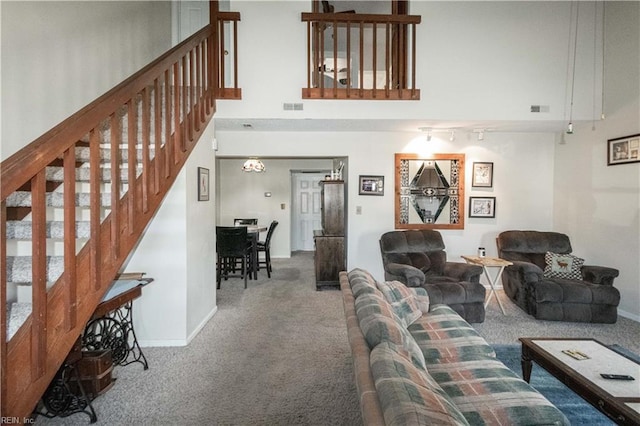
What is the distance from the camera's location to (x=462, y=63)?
414 centimetres

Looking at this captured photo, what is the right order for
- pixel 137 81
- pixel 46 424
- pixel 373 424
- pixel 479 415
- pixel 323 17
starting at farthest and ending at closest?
pixel 323 17
pixel 137 81
pixel 46 424
pixel 479 415
pixel 373 424

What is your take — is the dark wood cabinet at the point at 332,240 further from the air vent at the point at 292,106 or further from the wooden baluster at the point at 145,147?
the wooden baluster at the point at 145,147

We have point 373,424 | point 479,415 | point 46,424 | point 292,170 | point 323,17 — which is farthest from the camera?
point 292,170

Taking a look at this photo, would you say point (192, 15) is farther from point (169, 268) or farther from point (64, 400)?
point (64, 400)

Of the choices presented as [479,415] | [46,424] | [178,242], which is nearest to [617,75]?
[479,415]

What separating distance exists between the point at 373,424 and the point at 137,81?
245 centimetres

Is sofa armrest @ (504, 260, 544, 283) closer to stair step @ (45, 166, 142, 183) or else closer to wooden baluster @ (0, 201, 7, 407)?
stair step @ (45, 166, 142, 183)

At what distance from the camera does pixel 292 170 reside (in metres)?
7.95

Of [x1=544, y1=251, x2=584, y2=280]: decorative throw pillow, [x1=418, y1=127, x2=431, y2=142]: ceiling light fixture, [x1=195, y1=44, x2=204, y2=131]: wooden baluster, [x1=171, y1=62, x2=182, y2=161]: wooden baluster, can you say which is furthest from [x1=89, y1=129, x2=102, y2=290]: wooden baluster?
[x1=544, y1=251, x2=584, y2=280]: decorative throw pillow

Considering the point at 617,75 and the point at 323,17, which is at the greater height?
the point at 323,17

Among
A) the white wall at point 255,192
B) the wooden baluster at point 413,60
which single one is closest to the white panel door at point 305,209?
the white wall at point 255,192

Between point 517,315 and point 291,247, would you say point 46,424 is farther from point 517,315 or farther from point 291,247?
point 291,247

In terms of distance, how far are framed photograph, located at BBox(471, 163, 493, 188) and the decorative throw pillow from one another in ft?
4.39

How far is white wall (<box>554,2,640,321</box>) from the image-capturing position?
3.85 m
